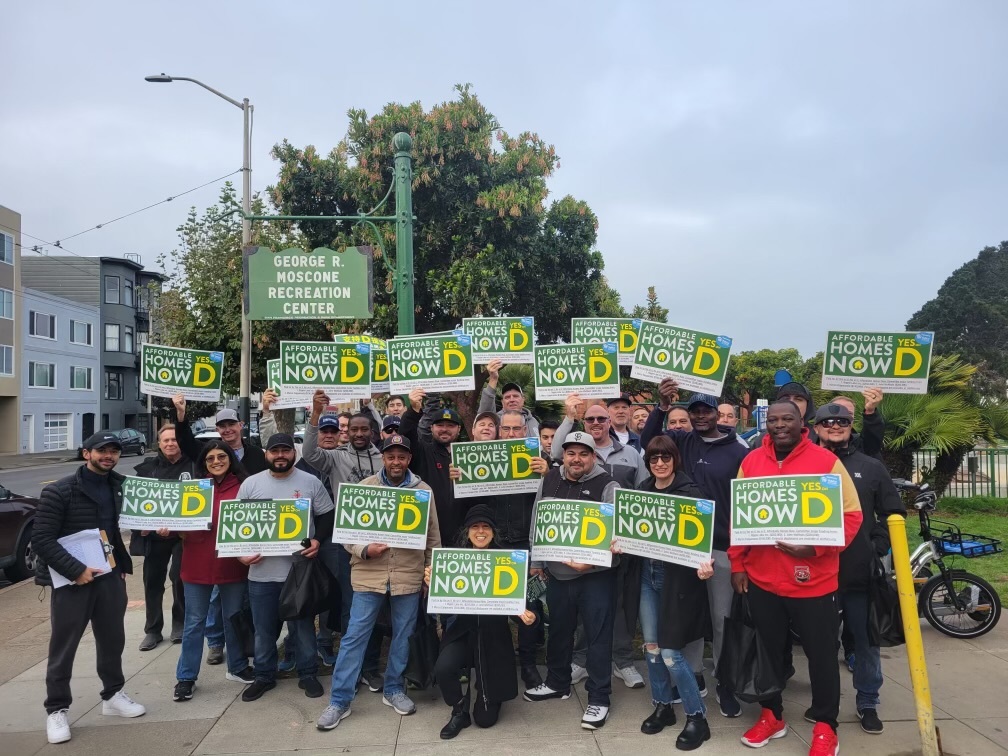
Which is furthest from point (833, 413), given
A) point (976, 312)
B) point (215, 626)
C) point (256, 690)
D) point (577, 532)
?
point (976, 312)

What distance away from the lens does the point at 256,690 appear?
220 inches

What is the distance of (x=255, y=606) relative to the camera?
5578 millimetres

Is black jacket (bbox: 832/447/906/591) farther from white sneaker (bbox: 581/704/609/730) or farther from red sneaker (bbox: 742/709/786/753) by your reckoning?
white sneaker (bbox: 581/704/609/730)

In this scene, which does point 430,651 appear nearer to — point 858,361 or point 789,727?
point 789,727

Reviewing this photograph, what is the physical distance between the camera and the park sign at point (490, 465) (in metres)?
5.84

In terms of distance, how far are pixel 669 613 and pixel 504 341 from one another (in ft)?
10.6

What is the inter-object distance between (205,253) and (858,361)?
1457 centimetres

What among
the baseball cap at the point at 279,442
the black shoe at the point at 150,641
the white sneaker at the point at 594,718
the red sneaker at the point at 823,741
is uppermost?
the baseball cap at the point at 279,442

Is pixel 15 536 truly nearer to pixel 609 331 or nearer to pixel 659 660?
pixel 609 331

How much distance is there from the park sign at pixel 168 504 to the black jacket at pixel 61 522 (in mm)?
345

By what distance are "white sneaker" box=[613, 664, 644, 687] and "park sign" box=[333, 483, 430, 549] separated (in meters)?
1.93

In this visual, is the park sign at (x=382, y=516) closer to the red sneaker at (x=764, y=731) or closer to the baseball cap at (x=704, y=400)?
the baseball cap at (x=704, y=400)

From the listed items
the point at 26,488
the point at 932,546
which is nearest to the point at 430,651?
the point at 932,546

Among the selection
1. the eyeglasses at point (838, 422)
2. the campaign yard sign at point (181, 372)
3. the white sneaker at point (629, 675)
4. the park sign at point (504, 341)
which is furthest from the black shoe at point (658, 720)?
the campaign yard sign at point (181, 372)
